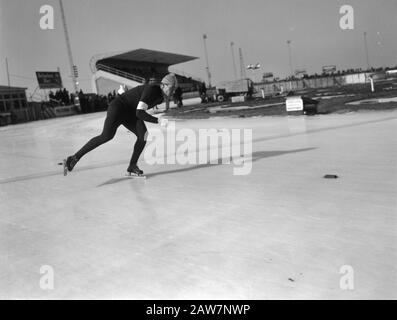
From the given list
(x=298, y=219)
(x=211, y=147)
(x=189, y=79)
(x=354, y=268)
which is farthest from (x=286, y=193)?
(x=189, y=79)

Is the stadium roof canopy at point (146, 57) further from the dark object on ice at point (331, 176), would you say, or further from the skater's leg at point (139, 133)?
the dark object on ice at point (331, 176)

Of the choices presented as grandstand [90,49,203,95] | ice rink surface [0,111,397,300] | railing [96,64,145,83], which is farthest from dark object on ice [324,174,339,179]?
railing [96,64,145,83]

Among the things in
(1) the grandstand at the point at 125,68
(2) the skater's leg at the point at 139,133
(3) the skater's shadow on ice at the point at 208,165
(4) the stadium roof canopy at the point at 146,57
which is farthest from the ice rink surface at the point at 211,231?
(4) the stadium roof canopy at the point at 146,57

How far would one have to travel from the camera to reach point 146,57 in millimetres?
60219

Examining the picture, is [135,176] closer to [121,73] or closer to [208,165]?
[208,165]

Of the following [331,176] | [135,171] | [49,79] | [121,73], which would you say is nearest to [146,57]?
[121,73]

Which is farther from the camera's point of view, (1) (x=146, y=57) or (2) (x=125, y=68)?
(1) (x=146, y=57)

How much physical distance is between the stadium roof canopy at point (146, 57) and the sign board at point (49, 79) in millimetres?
10880

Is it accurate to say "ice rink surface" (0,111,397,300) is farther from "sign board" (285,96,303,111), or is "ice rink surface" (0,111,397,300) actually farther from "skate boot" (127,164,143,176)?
"sign board" (285,96,303,111)

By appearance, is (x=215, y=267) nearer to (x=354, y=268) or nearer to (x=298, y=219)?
(x=354, y=268)

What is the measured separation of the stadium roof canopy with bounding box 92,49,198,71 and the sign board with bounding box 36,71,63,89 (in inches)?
428

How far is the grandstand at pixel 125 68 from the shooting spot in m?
52.0

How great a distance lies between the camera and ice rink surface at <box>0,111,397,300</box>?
2141 mm

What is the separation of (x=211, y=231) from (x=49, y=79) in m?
44.0
